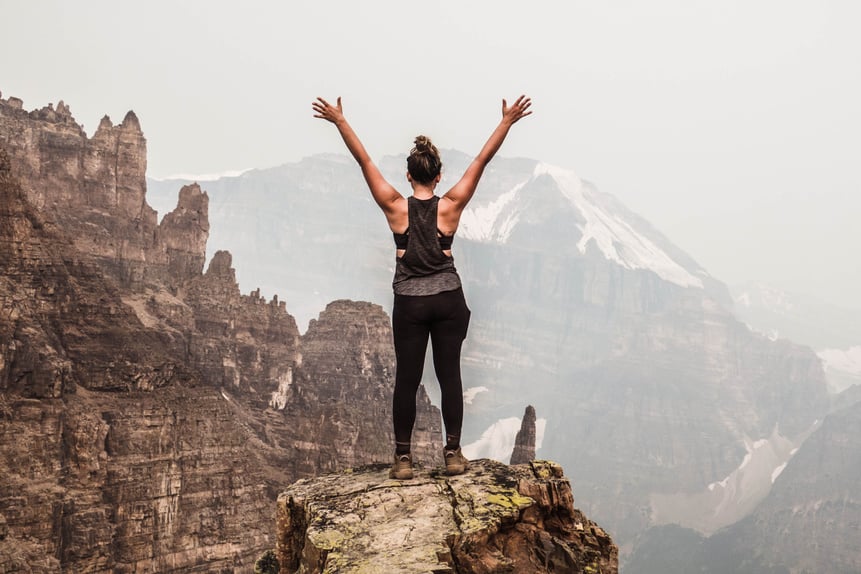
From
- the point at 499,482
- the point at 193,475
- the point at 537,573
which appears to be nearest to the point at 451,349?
the point at 499,482

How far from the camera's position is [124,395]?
55094mm

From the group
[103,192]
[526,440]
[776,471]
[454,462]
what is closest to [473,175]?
[454,462]

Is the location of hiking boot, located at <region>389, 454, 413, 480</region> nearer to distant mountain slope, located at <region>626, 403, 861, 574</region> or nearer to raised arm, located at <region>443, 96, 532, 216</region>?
raised arm, located at <region>443, 96, 532, 216</region>

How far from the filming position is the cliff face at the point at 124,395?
48125 mm

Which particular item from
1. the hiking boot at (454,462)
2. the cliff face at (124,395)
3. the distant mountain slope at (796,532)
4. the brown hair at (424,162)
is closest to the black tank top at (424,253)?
the brown hair at (424,162)

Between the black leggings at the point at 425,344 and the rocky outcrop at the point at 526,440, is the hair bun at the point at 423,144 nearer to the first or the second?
the black leggings at the point at 425,344

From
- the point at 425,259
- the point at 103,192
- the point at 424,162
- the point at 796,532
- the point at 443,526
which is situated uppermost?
the point at 103,192

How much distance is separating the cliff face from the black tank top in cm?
3774

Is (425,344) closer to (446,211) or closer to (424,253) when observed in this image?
(424,253)

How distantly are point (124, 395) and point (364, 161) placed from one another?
48921 mm

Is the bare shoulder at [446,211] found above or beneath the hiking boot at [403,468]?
above

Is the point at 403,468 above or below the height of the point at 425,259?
below

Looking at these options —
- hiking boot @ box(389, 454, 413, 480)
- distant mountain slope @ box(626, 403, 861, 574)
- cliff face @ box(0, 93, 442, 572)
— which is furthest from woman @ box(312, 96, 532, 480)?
distant mountain slope @ box(626, 403, 861, 574)

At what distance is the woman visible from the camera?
934 cm
